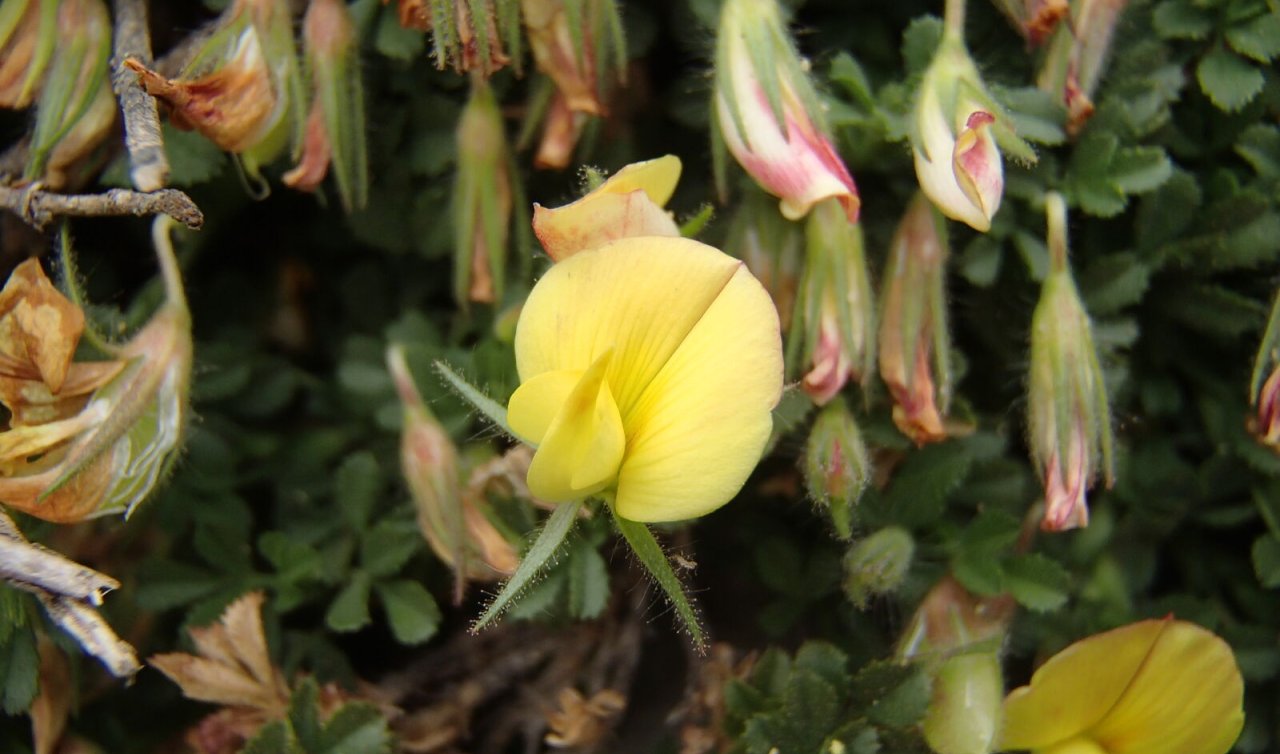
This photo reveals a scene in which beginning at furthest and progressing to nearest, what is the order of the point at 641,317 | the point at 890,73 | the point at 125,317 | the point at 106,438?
the point at 890,73 < the point at 125,317 < the point at 106,438 < the point at 641,317

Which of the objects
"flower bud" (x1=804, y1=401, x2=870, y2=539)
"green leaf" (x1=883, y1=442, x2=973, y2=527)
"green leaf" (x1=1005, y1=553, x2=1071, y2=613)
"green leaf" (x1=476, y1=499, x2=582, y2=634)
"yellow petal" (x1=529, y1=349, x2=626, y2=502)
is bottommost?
"green leaf" (x1=1005, y1=553, x2=1071, y2=613)

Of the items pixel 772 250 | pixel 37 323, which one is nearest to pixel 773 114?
pixel 772 250

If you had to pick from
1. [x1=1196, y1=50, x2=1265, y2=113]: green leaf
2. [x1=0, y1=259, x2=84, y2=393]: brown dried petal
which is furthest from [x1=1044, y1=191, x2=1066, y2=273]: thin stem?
[x1=0, y1=259, x2=84, y2=393]: brown dried petal

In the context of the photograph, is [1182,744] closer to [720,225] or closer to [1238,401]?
[1238,401]

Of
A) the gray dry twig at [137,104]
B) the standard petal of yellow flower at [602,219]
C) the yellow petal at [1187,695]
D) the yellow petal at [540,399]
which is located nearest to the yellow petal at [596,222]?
the standard petal of yellow flower at [602,219]

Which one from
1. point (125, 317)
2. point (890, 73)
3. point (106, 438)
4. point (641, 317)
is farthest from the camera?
point (890, 73)

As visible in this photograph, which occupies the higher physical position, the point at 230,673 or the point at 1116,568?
the point at 230,673

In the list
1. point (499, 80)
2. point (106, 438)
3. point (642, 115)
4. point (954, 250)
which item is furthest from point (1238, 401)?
point (106, 438)

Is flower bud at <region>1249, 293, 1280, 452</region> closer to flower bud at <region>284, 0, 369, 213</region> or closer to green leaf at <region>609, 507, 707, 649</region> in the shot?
green leaf at <region>609, 507, 707, 649</region>
